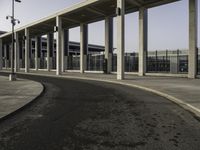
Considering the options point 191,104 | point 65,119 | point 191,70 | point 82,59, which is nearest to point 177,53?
point 191,70

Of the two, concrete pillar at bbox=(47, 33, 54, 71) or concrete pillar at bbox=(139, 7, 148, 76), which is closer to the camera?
concrete pillar at bbox=(139, 7, 148, 76)

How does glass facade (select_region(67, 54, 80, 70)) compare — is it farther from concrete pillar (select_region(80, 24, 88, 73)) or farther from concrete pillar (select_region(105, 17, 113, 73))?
concrete pillar (select_region(105, 17, 113, 73))

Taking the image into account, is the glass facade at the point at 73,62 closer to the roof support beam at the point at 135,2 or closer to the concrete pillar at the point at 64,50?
the concrete pillar at the point at 64,50

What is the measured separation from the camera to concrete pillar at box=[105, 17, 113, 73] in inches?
1503

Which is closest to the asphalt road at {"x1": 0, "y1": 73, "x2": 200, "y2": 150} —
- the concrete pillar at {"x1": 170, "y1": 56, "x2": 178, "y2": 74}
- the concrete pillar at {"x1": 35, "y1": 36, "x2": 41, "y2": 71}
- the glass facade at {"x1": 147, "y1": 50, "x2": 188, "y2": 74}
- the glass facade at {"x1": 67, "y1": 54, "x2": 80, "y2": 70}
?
the glass facade at {"x1": 147, "y1": 50, "x2": 188, "y2": 74}

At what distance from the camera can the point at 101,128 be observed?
723 centimetres

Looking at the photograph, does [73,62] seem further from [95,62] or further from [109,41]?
[109,41]

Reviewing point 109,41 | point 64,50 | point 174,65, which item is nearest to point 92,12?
point 109,41

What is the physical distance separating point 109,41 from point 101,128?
32.3m

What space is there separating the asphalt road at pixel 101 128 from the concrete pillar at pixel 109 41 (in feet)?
91.0

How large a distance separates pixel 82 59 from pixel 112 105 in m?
32.3

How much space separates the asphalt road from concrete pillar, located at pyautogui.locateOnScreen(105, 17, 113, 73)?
2774 cm

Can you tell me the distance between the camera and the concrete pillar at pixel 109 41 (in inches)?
1503

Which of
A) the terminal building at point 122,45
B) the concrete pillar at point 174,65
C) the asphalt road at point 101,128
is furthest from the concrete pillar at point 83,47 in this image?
the asphalt road at point 101,128
